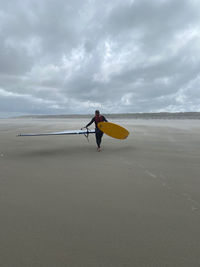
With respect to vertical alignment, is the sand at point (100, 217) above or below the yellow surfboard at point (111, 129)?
below

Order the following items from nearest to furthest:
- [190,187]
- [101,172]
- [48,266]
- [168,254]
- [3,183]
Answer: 1. [48,266]
2. [168,254]
3. [190,187]
4. [3,183]
5. [101,172]

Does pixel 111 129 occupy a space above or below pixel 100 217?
above

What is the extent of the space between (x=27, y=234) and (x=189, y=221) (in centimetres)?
226

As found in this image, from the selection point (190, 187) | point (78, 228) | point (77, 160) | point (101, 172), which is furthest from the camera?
point (77, 160)

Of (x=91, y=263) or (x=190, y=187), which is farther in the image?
(x=190, y=187)

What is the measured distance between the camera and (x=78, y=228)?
7.22ft

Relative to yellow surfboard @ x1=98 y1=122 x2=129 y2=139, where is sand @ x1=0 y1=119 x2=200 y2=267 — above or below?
below

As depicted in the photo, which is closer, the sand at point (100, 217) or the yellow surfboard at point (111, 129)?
the sand at point (100, 217)

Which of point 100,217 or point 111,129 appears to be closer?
point 100,217

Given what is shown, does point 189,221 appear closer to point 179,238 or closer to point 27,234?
point 179,238

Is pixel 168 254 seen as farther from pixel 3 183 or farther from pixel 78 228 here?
pixel 3 183

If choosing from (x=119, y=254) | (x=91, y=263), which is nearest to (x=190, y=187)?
(x=119, y=254)

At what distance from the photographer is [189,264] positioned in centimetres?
166

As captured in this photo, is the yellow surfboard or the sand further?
the yellow surfboard
